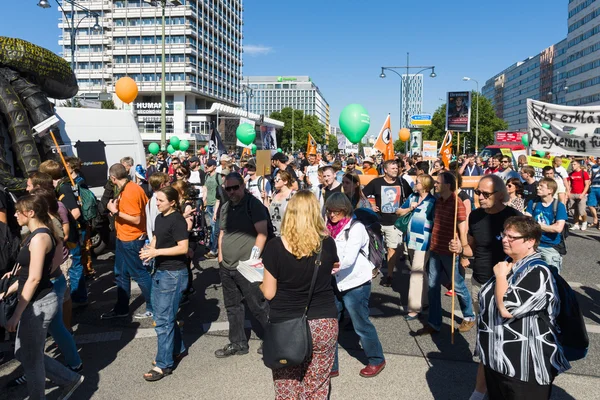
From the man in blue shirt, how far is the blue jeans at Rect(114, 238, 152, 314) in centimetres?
432

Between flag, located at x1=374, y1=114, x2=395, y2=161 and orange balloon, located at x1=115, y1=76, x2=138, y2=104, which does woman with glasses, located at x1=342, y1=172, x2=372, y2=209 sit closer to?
flag, located at x1=374, y1=114, x2=395, y2=161

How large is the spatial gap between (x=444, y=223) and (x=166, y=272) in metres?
2.82

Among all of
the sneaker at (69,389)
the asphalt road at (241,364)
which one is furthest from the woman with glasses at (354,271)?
the sneaker at (69,389)

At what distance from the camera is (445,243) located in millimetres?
5223

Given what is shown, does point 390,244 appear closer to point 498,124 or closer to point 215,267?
point 215,267

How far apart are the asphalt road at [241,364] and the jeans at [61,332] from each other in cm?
23

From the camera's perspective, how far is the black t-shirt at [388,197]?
24.8 feet

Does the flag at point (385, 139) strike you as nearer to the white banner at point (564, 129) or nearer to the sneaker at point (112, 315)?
the white banner at point (564, 129)

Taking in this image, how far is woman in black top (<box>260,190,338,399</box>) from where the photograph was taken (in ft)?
9.89

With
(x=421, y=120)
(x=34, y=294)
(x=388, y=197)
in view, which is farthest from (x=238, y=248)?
(x=421, y=120)

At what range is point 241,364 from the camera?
4656 mm

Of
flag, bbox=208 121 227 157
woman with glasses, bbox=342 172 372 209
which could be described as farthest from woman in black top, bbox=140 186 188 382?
flag, bbox=208 121 227 157

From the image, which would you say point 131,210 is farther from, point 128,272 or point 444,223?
point 444,223

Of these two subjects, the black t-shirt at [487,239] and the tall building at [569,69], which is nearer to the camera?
the black t-shirt at [487,239]
